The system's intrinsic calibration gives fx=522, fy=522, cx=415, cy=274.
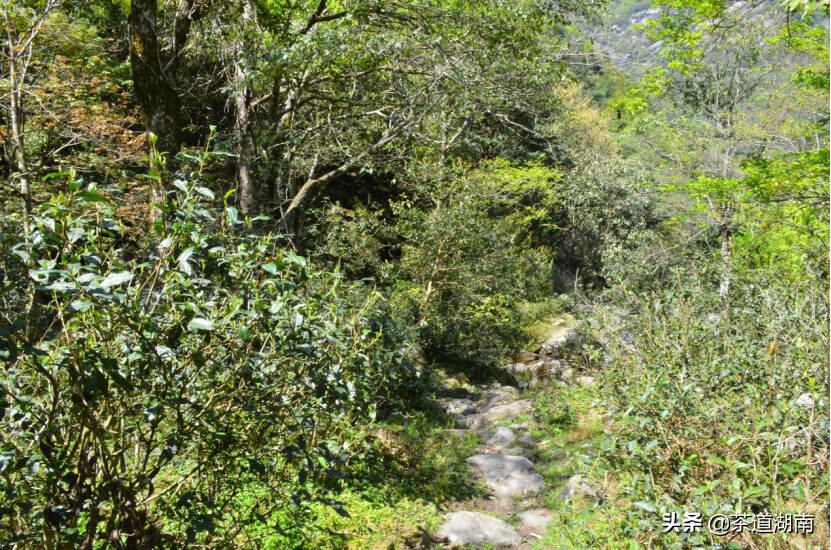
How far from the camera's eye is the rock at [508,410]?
9.32 metres

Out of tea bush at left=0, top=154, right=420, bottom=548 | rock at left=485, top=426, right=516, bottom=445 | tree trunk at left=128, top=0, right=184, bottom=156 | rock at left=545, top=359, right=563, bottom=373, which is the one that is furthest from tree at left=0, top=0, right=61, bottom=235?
rock at left=545, top=359, right=563, bottom=373

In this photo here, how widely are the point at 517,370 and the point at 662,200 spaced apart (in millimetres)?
12462

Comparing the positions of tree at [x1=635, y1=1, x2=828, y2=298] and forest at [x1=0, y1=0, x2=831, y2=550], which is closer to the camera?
forest at [x1=0, y1=0, x2=831, y2=550]

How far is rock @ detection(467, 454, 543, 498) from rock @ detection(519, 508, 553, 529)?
1.49 feet

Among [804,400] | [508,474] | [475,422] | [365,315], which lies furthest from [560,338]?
[365,315]

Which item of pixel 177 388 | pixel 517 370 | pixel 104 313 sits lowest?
pixel 517 370

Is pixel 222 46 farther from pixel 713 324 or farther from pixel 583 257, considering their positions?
pixel 583 257

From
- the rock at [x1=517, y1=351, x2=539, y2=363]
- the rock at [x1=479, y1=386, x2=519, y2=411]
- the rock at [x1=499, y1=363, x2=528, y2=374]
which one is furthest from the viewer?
the rock at [x1=517, y1=351, x2=539, y2=363]

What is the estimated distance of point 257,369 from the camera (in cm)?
220

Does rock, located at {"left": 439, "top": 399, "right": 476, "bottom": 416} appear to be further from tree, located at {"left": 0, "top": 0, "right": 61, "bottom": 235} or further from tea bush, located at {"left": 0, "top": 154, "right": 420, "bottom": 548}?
tea bush, located at {"left": 0, "top": 154, "right": 420, "bottom": 548}

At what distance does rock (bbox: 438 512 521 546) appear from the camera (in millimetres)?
4562

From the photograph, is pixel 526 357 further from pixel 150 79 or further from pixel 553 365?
pixel 150 79

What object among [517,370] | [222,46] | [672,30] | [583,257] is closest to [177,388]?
[222,46]

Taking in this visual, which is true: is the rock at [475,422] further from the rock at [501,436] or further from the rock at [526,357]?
the rock at [526,357]
